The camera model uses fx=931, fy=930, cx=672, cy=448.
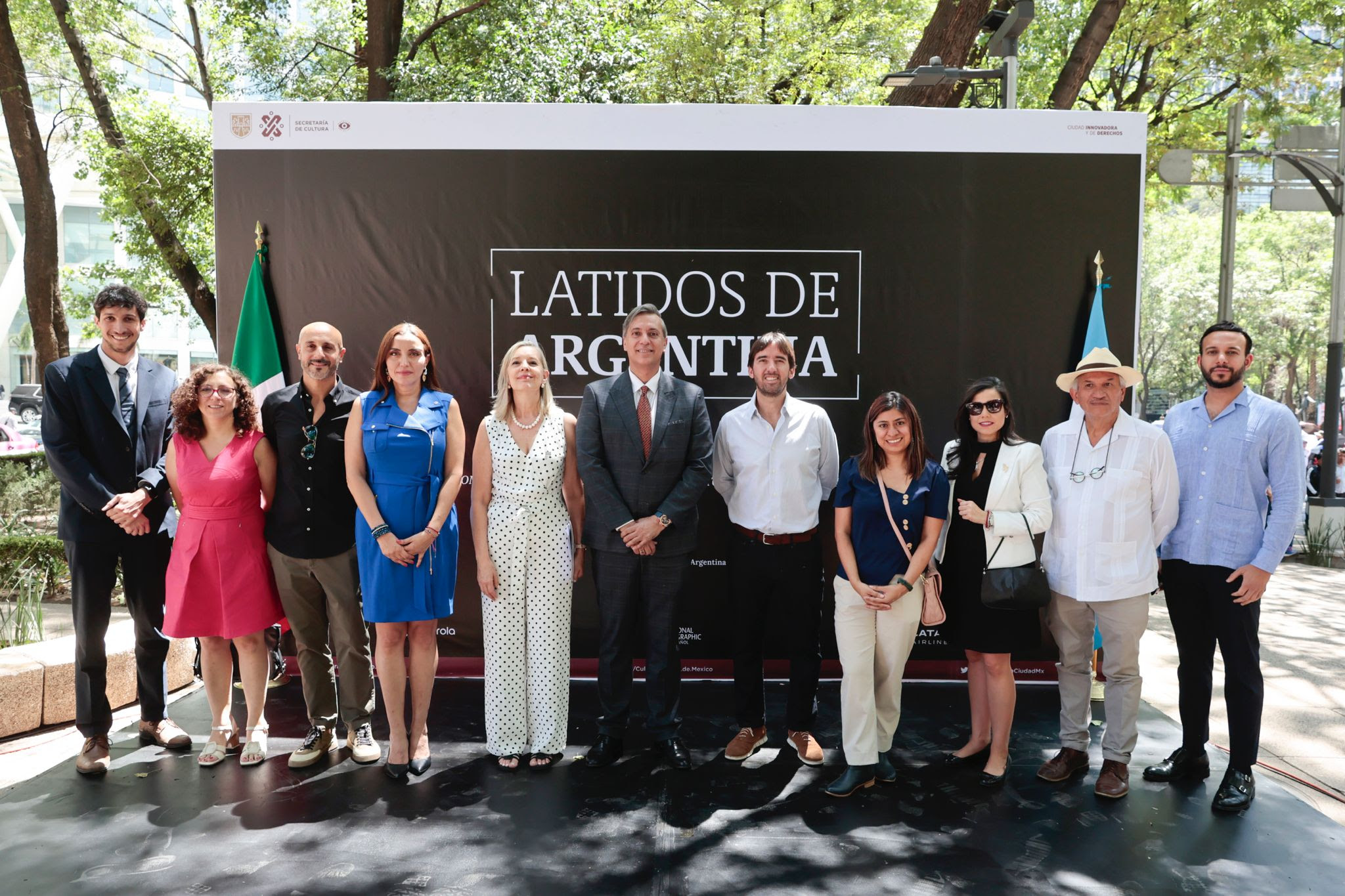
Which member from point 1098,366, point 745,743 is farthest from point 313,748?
point 1098,366

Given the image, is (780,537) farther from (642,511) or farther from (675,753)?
(675,753)

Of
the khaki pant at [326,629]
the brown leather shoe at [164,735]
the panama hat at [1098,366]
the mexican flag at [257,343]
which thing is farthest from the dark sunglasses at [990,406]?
the brown leather shoe at [164,735]

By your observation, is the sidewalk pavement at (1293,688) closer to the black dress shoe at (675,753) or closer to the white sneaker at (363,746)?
the black dress shoe at (675,753)

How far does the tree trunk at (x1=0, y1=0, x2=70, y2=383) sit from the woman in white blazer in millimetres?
7943

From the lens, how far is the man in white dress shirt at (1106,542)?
11.1 feet

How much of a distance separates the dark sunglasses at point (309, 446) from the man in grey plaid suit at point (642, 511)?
3.30 feet

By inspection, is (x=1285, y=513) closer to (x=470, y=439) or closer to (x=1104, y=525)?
(x=1104, y=525)

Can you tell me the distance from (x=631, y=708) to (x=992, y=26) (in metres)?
5.23

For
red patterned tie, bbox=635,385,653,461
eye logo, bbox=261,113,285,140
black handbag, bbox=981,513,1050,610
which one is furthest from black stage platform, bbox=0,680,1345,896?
eye logo, bbox=261,113,285,140

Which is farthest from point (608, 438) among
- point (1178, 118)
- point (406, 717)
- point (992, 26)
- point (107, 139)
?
point (1178, 118)

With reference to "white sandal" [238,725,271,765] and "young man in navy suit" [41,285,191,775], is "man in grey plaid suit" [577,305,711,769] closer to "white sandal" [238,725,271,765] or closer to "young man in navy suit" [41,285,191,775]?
"white sandal" [238,725,271,765]

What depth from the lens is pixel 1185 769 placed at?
3.64 metres

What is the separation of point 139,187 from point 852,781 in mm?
8535

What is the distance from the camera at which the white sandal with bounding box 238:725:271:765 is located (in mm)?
3686
